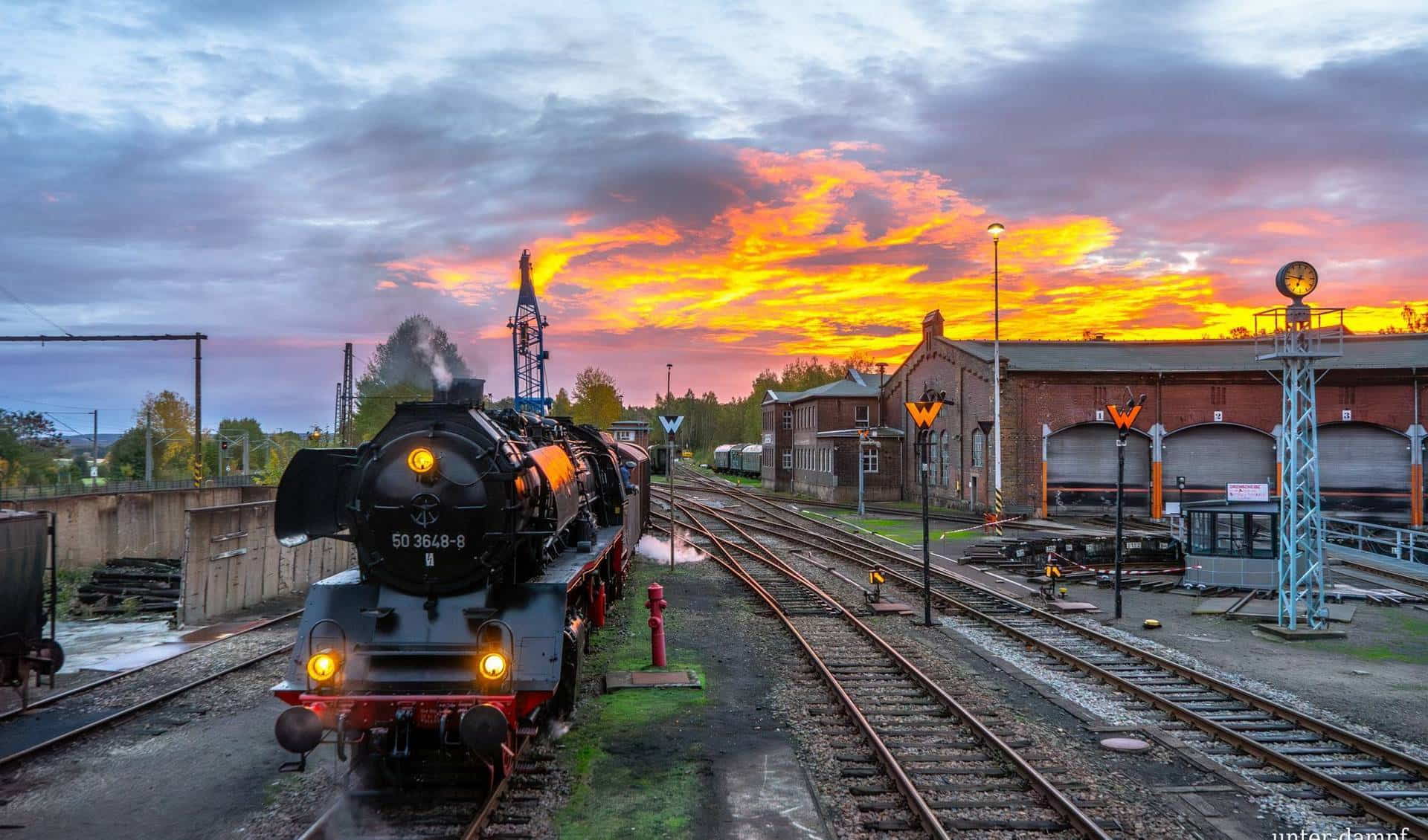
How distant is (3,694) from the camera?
11398 millimetres

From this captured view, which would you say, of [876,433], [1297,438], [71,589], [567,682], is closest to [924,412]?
[1297,438]

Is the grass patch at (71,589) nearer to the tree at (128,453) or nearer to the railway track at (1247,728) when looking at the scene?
the railway track at (1247,728)

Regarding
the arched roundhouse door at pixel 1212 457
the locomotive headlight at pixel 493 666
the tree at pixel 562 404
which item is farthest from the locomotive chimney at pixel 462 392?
the tree at pixel 562 404

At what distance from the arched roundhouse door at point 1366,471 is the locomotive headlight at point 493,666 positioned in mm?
39504

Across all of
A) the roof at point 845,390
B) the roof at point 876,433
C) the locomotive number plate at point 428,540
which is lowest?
the locomotive number plate at point 428,540

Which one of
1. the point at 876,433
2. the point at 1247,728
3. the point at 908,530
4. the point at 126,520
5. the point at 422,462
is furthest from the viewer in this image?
the point at 876,433

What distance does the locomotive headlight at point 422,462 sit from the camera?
7898mm

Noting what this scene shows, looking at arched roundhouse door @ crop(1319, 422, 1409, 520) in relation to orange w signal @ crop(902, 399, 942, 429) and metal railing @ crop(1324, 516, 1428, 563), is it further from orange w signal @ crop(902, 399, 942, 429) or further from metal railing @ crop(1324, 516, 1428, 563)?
orange w signal @ crop(902, 399, 942, 429)

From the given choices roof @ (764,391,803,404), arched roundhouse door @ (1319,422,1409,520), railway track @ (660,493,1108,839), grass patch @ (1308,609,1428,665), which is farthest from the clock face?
roof @ (764,391,803,404)

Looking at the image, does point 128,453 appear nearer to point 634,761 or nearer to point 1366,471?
point 634,761

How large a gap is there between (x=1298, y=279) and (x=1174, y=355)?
30532 millimetres

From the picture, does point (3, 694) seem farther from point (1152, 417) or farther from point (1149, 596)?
point (1152, 417)

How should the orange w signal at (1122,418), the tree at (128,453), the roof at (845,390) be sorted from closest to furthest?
the orange w signal at (1122,418), the roof at (845,390), the tree at (128,453)

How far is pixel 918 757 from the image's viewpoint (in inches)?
343
